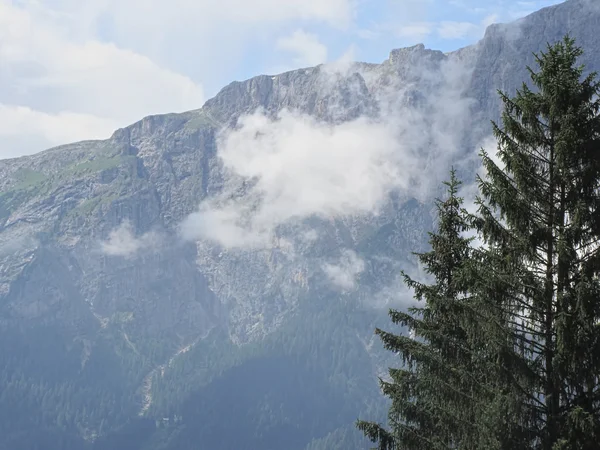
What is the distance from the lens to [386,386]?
84.4 feet

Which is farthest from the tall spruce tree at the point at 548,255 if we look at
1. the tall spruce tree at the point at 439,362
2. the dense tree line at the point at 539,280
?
the tall spruce tree at the point at 439,362

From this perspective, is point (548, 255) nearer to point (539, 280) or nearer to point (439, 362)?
point (539, 280)

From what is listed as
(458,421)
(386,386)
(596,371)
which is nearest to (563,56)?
(596,371)

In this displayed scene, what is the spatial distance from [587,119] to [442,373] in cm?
803

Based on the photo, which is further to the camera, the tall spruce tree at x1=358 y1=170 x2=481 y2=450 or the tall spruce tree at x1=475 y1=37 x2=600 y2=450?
the tall spruce tree at x1=358 y1=170 x2=481 y2=450

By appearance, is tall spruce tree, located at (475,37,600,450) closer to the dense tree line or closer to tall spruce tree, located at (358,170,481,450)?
the dense tree line

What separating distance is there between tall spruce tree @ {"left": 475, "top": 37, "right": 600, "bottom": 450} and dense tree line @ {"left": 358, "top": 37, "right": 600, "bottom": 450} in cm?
3

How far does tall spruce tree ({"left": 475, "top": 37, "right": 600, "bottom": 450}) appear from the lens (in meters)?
17.5

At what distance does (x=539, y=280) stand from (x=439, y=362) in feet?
13.9

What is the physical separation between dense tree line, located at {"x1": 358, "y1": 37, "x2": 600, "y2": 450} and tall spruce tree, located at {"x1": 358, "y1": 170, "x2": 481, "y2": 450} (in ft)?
0.34

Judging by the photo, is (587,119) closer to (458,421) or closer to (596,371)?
(596,371)

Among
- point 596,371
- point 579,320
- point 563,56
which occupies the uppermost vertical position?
point 563,56

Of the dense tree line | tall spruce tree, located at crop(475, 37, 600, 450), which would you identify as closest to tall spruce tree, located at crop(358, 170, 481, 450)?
the dense tree line

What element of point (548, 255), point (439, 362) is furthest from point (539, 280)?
point (439, 362)
